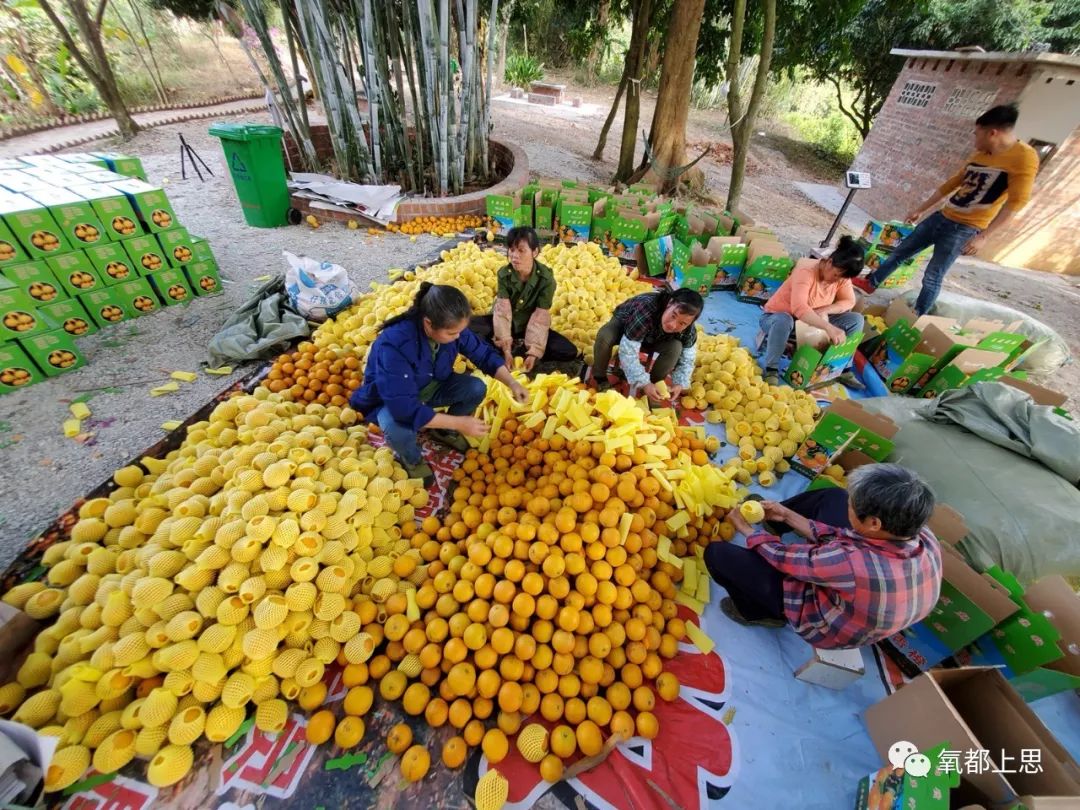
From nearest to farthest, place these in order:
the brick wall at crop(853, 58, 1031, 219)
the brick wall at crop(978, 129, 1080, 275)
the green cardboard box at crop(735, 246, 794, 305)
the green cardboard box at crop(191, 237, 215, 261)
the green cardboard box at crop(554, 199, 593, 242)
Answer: the green cardboard box at crop(191, 237, 215, 261) → the green cardboard box at crop(735, 246, 794, 305) → the green cardboard box at crop(554, 199, 593, 242) → the brick wall at crop(978, 129, 1080, 275) → the brick wall at crop(853, 58, 1031, 219)

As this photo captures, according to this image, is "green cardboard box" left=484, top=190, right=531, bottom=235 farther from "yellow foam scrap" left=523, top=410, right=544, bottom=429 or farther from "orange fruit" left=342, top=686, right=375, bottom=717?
"orange fruit" left=342, top=686, right=375, bottom=717

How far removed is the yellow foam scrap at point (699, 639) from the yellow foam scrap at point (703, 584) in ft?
0.54

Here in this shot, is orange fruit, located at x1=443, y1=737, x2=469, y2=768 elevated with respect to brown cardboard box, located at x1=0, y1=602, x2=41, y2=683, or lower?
lower

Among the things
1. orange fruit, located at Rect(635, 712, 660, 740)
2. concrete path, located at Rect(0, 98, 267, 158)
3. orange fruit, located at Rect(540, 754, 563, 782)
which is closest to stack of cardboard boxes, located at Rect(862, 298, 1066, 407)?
orange fruit, located at Rect(635, 712, 660, 740)

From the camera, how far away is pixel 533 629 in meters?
1.84

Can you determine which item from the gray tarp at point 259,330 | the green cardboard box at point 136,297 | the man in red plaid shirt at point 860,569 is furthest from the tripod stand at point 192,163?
the man in red plaid shirt at point 860,569

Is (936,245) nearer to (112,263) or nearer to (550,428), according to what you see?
(550,428)

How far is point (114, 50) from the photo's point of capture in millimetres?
12242

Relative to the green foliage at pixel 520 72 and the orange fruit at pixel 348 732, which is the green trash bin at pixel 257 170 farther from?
the green foliage at pixel 520 72

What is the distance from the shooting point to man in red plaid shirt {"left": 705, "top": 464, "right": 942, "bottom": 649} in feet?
5.15

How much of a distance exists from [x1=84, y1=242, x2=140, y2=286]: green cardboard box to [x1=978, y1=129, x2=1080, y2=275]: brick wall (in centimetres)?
Answer: 1091

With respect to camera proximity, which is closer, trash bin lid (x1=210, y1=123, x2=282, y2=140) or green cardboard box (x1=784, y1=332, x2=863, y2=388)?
green cardboard box (x1=784, y1=332, x2=863, y2=388)

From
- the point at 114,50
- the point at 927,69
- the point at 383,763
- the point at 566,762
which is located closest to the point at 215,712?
the point at 383,763

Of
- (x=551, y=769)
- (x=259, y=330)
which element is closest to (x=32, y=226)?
(x=259, y=330)
